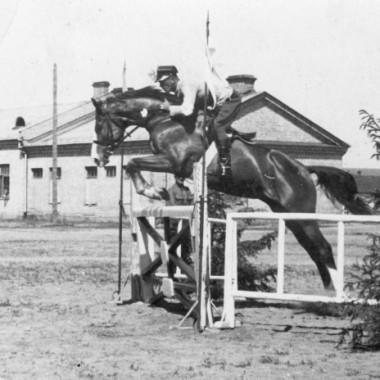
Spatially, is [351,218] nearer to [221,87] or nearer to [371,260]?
[371,260]

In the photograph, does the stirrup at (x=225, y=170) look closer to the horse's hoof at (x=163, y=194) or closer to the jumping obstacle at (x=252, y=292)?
the horse's hoof at (x=163, y=194)

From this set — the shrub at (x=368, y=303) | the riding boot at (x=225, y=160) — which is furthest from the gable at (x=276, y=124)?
the shrub at (x=368, y=303)

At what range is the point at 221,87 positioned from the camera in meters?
9.78

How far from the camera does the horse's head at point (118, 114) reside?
1044 centimetres

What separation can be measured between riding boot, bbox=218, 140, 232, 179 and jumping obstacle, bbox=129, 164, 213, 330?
856 millimetres

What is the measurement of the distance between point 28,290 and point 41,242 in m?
13.1

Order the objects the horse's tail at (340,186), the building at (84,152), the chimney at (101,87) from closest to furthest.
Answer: the horse's tail at (340,186)
the building at (84,152)
the chimney at (101,87)

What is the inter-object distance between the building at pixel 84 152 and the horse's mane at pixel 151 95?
29.5 meters

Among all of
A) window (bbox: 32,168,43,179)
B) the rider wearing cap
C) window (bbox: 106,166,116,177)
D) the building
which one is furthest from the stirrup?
window (bbox: 32,168,43,179)

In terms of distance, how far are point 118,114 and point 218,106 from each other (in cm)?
137

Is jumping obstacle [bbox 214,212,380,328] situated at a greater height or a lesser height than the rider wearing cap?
lesser

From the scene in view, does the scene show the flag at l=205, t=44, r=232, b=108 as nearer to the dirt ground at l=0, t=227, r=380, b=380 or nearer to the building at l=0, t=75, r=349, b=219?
the dirt ground at l=0, t=227, r=380, b=380

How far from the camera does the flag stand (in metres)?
8.32

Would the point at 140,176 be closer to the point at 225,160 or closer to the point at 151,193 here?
the point at 151,193
